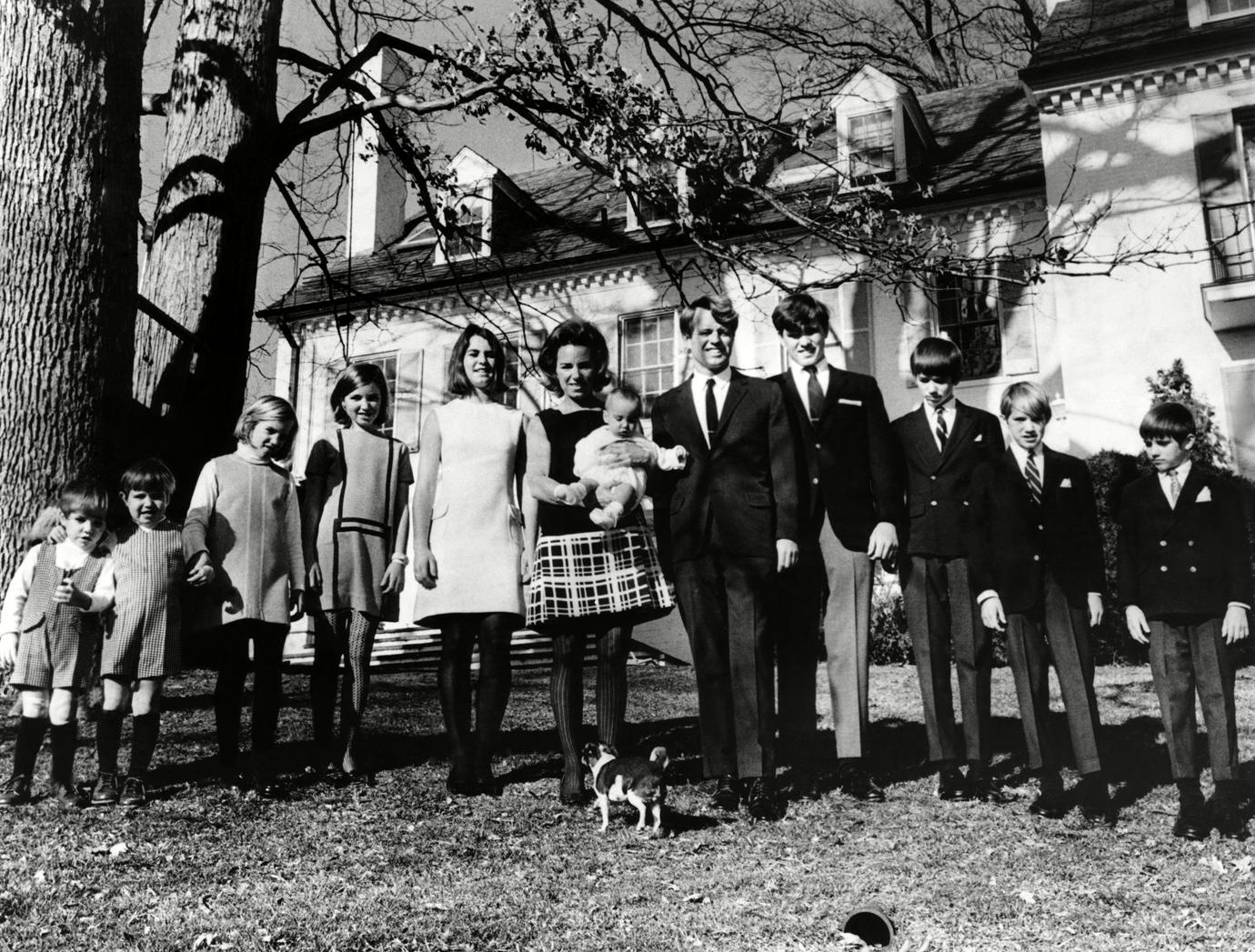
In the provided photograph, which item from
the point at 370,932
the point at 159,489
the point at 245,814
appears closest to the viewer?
the point at 370,932

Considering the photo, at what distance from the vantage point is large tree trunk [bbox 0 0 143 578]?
536cm

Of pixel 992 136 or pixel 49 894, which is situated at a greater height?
pixel 992 136

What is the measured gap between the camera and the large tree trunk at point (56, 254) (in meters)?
5.36

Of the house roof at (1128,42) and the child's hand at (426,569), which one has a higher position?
the house roof at (1128,42)

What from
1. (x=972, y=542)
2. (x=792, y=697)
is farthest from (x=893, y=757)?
(x=972, y=542)

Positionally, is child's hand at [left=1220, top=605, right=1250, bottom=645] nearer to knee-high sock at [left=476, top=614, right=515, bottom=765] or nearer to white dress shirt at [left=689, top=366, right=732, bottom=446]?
white dress shirt at [left=689, top=366, right=732, bottom=446]

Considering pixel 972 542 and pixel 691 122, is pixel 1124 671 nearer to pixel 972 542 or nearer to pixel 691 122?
pixel 972 542

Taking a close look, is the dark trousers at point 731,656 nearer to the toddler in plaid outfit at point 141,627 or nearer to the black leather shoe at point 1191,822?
the black leather shoe at point 1191,822

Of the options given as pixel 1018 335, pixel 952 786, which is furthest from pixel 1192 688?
pixel 1018 335

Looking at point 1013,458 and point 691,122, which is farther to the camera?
point 691,122

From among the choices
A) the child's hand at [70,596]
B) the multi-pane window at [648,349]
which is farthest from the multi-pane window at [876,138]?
the child's hand at [70,596]

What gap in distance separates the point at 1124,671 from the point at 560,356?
420 centimetres

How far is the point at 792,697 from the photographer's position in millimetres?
4348

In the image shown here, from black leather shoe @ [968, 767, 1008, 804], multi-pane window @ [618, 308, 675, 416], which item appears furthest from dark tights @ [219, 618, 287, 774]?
multi-pane window @ [618, 308, 675, 416]
